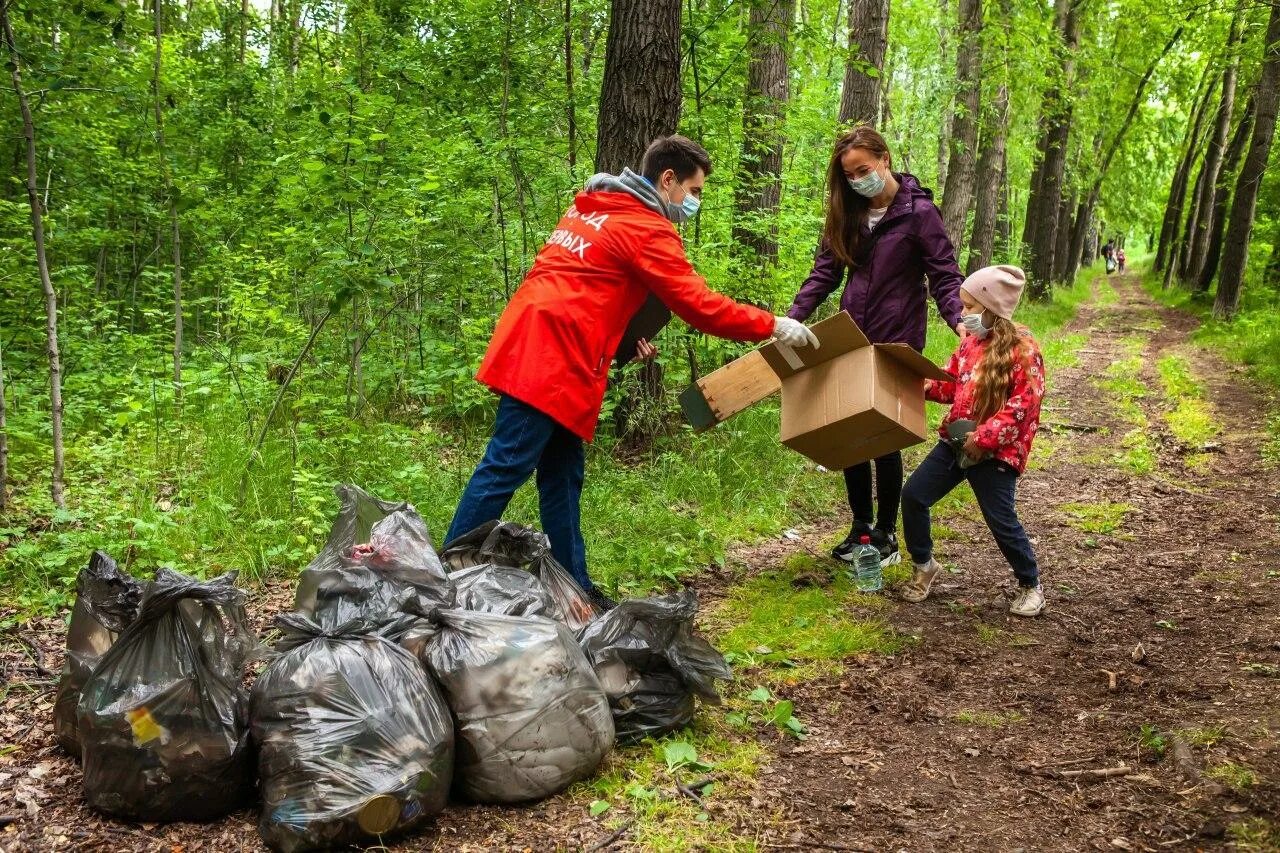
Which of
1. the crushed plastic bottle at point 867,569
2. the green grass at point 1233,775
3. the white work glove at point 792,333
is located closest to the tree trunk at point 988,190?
the crushed plastic bottle at point 867,569

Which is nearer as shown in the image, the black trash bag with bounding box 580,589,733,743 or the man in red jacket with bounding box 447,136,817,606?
the black trash bag with bounding box 580,589,733,743

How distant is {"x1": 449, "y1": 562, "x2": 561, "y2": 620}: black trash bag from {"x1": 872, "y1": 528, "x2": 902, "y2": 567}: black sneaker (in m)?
2.20

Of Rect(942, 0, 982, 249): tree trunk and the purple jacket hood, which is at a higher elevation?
Rect(942, 0, 982, 249): tree trunk

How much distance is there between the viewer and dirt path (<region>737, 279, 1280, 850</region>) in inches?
101

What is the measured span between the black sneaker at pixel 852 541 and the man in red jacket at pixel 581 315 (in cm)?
153

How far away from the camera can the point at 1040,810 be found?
2.66 meters

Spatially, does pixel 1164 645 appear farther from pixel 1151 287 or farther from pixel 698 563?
pixel 1151 287

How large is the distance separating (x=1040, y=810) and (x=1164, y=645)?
5.20 ft

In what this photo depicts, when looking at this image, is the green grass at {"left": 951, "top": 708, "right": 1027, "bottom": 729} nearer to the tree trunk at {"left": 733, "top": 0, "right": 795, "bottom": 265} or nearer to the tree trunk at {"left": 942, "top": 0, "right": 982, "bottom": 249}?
the tree trunk at {"left": 733, "top": 0, "right": 795, "bottom": 265}

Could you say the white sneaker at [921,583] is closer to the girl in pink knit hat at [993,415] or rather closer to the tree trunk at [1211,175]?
the girl in pink knit hat at [993,415]

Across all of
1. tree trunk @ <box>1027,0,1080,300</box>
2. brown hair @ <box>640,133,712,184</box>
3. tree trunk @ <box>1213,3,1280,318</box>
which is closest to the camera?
brown hair @ <box>640,133,712,184</box>

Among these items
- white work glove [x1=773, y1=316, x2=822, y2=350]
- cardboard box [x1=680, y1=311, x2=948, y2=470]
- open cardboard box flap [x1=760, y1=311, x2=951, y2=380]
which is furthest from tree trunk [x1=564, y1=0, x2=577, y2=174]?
white work glove [x1=773, y1=316, x2=822, y2=350]

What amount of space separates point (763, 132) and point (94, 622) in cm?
595

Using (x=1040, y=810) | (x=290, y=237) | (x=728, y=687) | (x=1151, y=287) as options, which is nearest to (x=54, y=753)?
(x=728, y=687)
